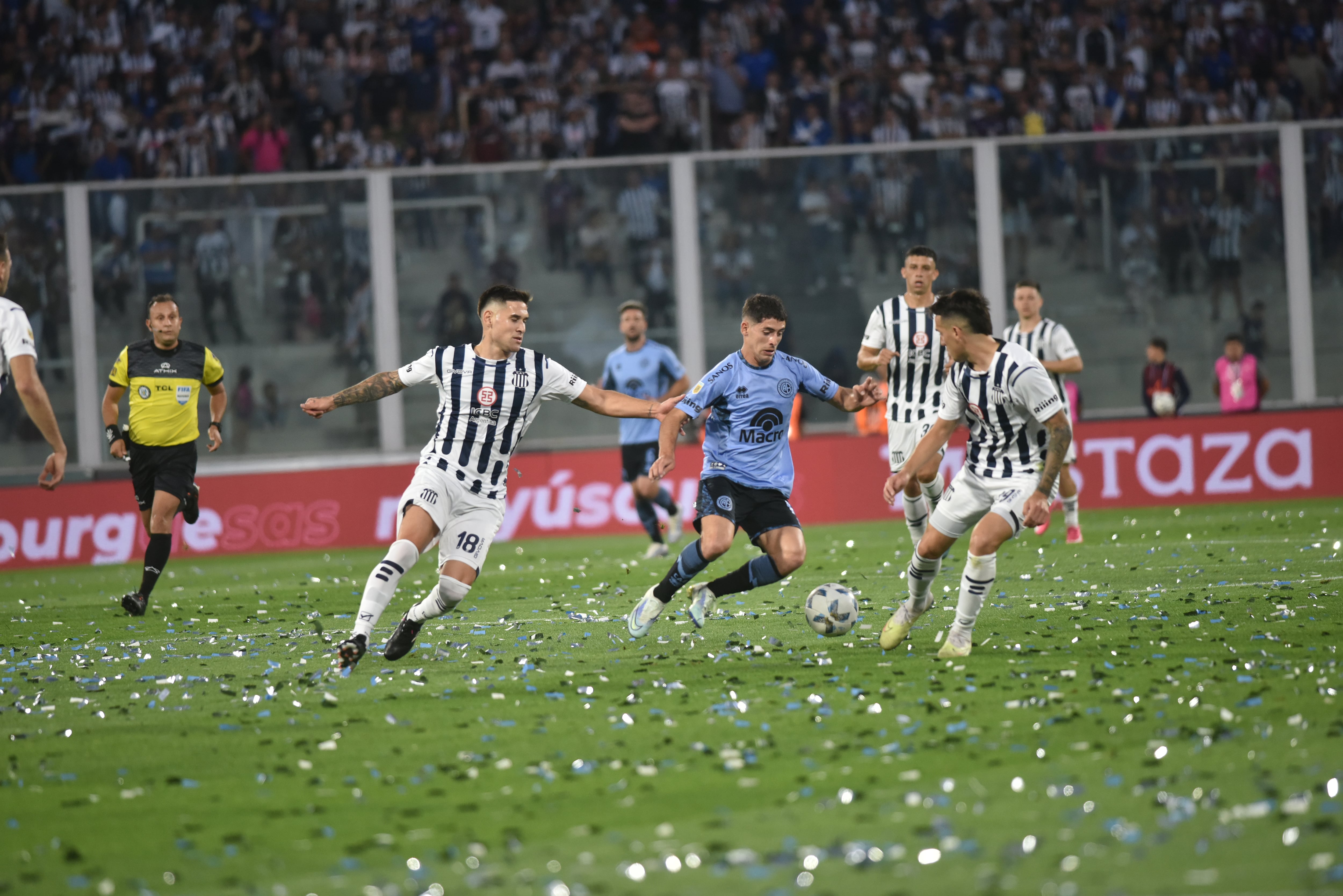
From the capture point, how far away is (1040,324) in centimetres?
1370

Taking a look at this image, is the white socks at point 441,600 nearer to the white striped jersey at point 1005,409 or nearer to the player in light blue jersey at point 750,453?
the player in light blue jersey at point 750,453

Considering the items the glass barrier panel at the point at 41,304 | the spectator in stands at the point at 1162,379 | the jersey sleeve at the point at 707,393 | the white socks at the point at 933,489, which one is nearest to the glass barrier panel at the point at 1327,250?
the spectator in stands at the point at 1162,379

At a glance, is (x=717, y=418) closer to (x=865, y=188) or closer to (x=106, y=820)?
(x=106, y=820)

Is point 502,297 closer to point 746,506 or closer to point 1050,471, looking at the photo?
point 746,506

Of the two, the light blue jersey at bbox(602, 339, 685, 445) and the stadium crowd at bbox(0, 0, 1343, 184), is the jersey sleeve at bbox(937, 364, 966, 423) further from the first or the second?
the stadium crowd at bbox(0, 0, 1343, 184)

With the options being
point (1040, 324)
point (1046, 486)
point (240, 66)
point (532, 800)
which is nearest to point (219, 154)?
point (240, 66)

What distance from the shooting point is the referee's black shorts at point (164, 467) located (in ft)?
37.7

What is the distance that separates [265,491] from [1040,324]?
30.1 ft

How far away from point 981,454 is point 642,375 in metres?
6.66

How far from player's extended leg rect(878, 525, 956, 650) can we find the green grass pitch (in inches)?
6.9

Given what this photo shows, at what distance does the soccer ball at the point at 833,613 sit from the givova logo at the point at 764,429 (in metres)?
0.93

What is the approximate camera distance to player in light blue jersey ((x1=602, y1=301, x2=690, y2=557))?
555 inches

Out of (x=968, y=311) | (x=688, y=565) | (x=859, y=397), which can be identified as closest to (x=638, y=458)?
(x=688, y=565)

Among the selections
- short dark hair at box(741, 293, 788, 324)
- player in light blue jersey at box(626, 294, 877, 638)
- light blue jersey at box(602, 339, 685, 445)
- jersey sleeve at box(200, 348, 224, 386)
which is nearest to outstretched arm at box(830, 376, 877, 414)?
player in light blue jersey at box(626, 294, 877, 638)
